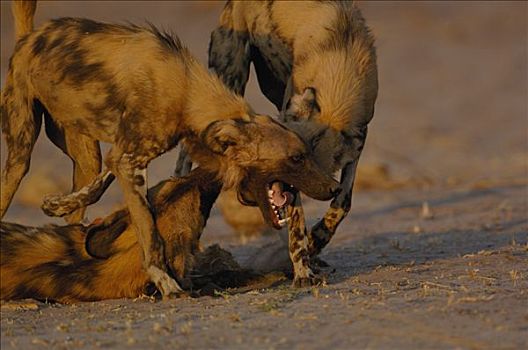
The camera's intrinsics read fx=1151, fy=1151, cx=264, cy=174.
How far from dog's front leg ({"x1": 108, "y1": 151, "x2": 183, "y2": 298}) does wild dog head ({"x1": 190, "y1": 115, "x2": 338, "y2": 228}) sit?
36 centimetres

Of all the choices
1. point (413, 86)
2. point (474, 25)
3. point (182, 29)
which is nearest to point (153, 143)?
point (413, 86)

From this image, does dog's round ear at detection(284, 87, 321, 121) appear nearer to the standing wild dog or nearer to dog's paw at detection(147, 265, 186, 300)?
the standing wild dog

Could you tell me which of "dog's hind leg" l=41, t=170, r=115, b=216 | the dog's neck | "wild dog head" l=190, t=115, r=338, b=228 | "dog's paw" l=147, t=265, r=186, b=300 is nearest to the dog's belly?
the dog's neck

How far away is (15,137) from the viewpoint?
6.48 metres

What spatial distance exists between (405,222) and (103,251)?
16.3 feet

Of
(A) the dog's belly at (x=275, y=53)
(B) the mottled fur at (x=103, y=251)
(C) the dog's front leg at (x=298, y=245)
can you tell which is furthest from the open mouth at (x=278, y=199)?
(A) the dog's belly at (x=275, y=53)

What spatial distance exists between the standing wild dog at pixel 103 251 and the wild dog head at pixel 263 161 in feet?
0.43

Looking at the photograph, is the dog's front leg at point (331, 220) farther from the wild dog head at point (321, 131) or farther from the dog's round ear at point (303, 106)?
the dog's round ear at point (303, 106)

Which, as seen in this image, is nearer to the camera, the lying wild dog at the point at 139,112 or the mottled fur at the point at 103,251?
the mottled fur at the point at 103,251

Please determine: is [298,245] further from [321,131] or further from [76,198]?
[76,198]

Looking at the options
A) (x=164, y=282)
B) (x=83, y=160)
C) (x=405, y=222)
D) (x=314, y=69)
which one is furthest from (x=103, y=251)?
(x=405, y=222)

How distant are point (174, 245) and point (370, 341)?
1.91 meters

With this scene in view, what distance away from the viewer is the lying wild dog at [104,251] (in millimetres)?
5777

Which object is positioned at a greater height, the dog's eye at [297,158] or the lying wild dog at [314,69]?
the lying wild dog at [314,69]
